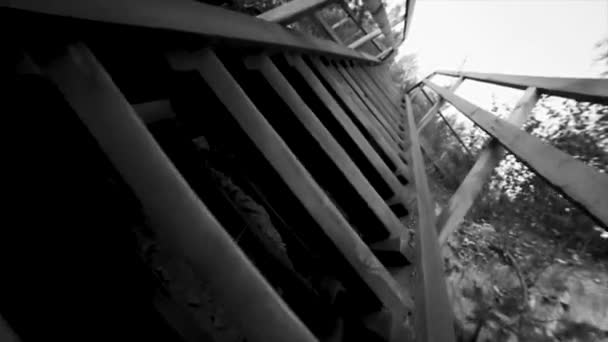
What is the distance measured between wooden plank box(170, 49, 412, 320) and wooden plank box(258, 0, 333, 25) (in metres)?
0.71

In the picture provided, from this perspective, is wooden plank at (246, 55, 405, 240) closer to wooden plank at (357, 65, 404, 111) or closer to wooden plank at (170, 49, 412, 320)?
wooden plank at (170, 49, 412, 320)

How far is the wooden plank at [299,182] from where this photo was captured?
812 millimetres

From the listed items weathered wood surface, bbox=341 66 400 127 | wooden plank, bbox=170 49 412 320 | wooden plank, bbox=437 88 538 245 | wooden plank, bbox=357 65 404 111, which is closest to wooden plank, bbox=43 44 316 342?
wooden plank, bbox=170 49 412 320

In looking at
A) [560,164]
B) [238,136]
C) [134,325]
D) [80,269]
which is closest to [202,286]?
[134,325]

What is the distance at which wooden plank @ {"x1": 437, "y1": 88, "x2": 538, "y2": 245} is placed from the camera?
116 cm

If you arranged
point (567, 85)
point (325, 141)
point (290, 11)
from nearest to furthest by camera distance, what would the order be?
1. point (567, 85)
2. point (325, 141)
3. point (290, 11)

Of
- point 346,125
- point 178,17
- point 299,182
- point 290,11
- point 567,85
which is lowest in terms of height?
point 567,85

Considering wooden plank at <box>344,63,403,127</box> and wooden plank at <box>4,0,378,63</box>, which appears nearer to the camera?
wooden plank at <box>4,0,378,63</box>

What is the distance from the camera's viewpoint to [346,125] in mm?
1501

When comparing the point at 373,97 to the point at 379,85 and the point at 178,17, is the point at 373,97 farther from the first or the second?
the point at 178,17

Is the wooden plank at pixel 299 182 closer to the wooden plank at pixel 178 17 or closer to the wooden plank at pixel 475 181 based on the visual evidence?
the wooden plank at pixel 178 17

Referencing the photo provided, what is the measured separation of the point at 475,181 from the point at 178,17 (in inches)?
49.8

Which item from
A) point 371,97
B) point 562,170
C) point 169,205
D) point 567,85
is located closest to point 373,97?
point 371,97

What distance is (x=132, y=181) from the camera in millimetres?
505
